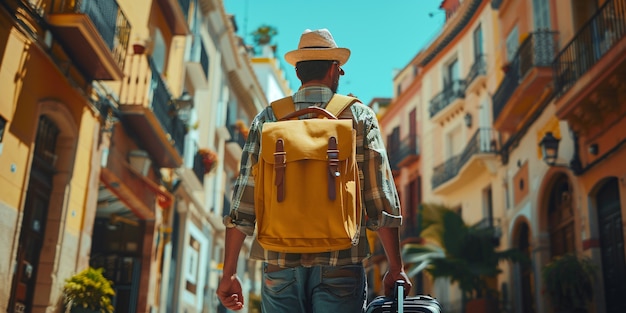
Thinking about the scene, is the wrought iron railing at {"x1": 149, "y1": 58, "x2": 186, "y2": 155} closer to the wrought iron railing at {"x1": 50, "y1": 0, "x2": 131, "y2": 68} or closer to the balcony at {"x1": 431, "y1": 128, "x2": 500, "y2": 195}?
the wrought iron railing at {"x1": 50, "y1": 0, "x2": 131, "y2": 68}

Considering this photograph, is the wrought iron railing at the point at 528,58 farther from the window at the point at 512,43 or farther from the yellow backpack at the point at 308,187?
the yellow backpack at the point at 308,187

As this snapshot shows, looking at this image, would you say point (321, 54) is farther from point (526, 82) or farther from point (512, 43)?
point (512, 43)

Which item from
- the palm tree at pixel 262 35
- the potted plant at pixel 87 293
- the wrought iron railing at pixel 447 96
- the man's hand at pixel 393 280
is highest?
the palm tree at pixel 262 35

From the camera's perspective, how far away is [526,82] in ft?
55.3

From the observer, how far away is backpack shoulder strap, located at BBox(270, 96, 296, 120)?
3.60 meters

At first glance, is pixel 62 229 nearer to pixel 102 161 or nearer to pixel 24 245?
pixel 24 245

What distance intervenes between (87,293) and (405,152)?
2426 cm

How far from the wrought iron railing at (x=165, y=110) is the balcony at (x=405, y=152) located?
17538 millimetres

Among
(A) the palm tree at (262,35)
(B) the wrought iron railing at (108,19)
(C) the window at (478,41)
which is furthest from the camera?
(A) the palm tree at (262,35)

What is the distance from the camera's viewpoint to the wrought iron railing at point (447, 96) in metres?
27.4

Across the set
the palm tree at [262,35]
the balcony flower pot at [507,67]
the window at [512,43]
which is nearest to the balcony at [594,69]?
the balcony flower pot at [507,67]

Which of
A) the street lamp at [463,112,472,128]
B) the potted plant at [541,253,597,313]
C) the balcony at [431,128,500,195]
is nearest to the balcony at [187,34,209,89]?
Answer: the balcony at [431,128,500,195]

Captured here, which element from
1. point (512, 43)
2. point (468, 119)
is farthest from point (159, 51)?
point (468, 119)

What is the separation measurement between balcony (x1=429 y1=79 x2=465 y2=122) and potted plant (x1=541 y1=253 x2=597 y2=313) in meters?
14.0
